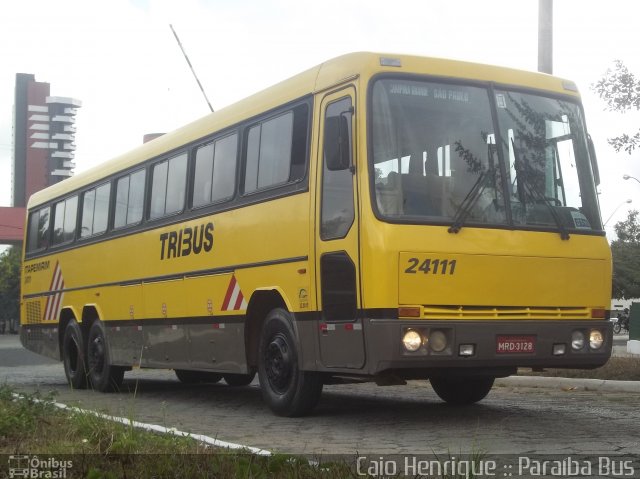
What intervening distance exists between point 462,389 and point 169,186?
4.62 m

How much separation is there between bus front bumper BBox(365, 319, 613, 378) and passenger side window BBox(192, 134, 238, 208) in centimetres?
349

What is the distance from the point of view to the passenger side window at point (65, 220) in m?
17.6

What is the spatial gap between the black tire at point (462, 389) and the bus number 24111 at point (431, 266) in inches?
105

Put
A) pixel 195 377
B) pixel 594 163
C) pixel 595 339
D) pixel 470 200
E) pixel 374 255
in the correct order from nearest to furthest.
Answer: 1. pixel 374 255
2. pixel 470 200
3. pixel 595 339
4. pixel 594 163
5. pixel 195 377

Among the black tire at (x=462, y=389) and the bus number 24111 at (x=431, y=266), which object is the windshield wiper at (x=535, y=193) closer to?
the bus number 24111 at (x=431, y=266)

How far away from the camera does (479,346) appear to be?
9133mm

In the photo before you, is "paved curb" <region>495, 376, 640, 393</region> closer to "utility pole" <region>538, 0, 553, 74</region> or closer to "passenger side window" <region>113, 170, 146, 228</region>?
"utility pole" <region>538, 0, 553, 74</region>

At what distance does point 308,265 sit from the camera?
10016mm

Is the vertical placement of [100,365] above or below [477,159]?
below

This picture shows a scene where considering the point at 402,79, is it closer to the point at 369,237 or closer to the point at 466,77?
the point at 466,77

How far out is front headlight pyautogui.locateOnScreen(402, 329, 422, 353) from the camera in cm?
891

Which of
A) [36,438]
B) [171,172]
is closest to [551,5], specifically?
[171,172]

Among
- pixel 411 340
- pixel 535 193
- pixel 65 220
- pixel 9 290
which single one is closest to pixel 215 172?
pixel 535 193

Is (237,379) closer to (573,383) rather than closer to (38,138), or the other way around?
(573,383)
